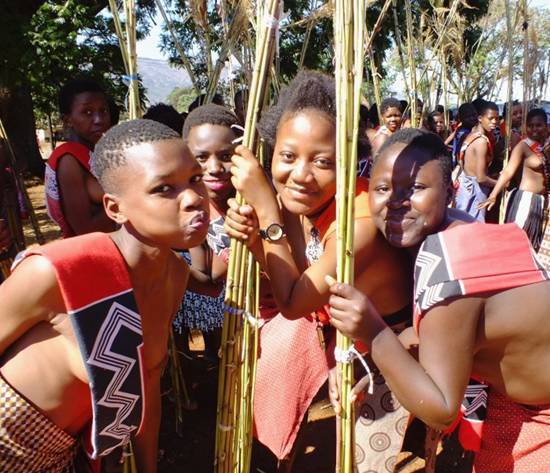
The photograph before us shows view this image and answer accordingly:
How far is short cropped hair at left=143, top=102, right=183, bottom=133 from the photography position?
331cm

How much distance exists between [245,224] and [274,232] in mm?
106

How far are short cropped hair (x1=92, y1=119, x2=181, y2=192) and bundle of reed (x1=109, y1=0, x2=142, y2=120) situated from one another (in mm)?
628

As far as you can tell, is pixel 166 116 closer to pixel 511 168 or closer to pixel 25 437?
pixel 25 437

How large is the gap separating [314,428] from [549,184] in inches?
144

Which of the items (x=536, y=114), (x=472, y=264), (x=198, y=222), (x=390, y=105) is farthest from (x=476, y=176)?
(x=198, y=222)

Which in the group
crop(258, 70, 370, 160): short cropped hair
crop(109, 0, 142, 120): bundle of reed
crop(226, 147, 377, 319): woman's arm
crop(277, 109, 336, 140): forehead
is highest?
crop(109, 0, 142, 120): bundle of reed

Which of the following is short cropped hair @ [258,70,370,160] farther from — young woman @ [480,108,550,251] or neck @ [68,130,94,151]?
young woman @ [480,108,550,251]

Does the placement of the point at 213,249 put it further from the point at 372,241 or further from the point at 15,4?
the point at 15,4

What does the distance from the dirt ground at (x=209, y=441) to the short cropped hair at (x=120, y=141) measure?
1.66 metres

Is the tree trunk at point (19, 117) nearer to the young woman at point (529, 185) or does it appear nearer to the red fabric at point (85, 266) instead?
the young woman at point (529, 185)

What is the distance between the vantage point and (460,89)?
11.5 meters

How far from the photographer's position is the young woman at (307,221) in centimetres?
166

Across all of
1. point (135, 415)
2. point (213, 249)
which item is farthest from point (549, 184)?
point (135, 415)

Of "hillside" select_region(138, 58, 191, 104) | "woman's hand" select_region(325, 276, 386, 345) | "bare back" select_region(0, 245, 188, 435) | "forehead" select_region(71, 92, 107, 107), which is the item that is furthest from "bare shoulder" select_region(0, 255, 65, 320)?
"hillside" select_region(138, 58, 191, 104)
